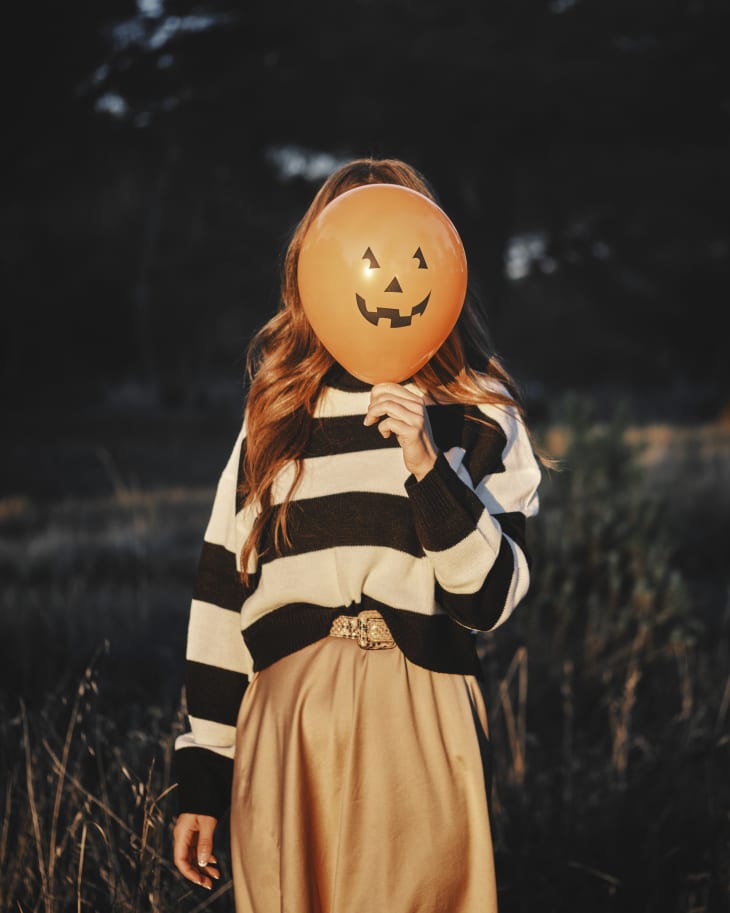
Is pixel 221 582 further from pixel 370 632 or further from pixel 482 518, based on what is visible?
pixel 482 518

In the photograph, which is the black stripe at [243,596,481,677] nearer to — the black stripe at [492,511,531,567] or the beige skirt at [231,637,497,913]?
the beige skirt at [231,637,497,913]

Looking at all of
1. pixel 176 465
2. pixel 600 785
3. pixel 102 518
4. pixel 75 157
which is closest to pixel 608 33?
pixel 75 157

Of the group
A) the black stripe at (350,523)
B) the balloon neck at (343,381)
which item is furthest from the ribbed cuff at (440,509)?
the balloon neck at (343,381)

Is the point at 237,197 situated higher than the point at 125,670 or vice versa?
the point at 237,197

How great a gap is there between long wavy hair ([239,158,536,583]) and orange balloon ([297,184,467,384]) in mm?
183

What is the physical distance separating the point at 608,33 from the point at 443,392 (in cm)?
917

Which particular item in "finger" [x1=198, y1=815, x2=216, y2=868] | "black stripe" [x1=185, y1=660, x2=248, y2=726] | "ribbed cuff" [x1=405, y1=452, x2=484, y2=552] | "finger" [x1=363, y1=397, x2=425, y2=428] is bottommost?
"finger" [x1=198, y1=815, x2=216, y2=868]

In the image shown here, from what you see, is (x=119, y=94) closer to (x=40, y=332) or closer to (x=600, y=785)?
(x=40, y=332)

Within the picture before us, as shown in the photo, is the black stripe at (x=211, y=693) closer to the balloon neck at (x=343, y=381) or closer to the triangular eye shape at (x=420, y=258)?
the balloon neck at (x=343, y=381)

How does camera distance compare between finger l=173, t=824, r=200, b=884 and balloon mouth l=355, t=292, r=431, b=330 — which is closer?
balloon mouth l=355, t=292, r=431, b=330

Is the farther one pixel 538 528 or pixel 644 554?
pixel 538 528

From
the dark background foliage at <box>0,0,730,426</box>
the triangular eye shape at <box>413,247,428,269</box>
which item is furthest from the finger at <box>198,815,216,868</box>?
the dark background foliage at <box>0,0,730,426</box>

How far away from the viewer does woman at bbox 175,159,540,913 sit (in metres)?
1.44

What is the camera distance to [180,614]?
4.00 meters
